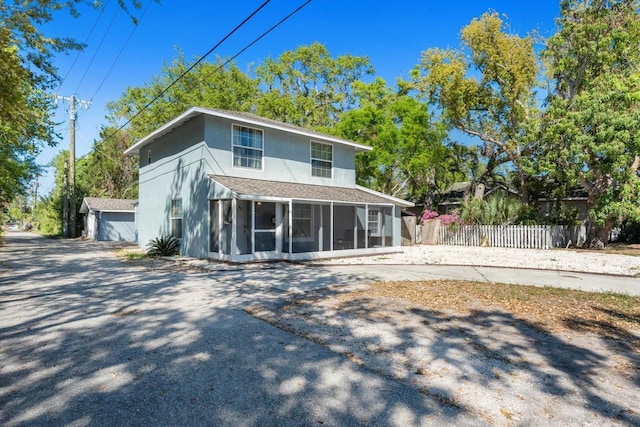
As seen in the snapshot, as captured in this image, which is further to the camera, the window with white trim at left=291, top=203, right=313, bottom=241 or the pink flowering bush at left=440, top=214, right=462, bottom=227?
the pink flowering bush at left=440, top=214, right=462, bottom=227

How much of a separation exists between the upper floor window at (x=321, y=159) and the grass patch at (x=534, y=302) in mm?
9252

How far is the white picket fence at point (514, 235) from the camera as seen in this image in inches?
716

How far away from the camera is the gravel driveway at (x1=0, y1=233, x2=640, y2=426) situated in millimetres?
2703

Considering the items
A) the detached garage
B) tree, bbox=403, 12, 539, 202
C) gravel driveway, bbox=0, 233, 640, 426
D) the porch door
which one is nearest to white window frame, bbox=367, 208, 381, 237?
the porch door

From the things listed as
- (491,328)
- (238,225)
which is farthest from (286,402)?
(238,225)

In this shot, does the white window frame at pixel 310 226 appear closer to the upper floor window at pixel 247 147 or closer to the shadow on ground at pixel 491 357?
the upper floor window at pixel 247 147

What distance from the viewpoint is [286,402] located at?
113 inches

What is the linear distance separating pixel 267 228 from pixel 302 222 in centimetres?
289

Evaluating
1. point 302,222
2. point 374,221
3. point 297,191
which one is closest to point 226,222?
point 297,191

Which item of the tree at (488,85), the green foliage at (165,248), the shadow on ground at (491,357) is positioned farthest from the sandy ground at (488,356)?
the tree at (488,85)

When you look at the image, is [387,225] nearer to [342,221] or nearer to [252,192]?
[342,221]

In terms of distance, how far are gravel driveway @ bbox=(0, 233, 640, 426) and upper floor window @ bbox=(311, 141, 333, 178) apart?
10.9 m

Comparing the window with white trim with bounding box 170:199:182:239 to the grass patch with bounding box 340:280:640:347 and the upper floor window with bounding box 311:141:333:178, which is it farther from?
the grass patch with bounding box 340:280:640:347

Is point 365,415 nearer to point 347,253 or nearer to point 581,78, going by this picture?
point 347,253
